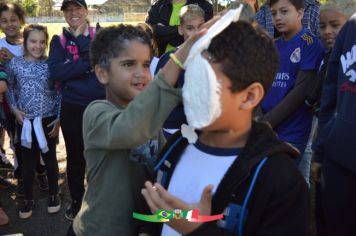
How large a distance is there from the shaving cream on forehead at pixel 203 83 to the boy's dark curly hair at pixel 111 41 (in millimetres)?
511

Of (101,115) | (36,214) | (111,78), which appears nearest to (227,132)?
(101,115)

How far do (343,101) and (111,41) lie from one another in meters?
1.30

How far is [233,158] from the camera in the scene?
1.34 metres

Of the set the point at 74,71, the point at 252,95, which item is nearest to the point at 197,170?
the point at 252,95

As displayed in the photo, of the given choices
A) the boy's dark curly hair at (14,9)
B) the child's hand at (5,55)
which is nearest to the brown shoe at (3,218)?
the child's hand at (5,55)

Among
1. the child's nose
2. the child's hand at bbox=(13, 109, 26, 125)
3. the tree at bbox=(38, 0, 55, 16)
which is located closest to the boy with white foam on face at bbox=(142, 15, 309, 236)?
the child's nose

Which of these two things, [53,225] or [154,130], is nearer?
[154,130]

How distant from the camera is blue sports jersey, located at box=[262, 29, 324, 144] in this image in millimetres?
2939

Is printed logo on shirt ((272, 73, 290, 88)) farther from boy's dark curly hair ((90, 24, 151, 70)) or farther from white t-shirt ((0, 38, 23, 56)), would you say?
white t-shirt ((0, 38, 23, 56))

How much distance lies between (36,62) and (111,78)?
2.53m

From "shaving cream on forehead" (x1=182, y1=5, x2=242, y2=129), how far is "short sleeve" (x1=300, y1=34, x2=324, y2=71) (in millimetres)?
1911

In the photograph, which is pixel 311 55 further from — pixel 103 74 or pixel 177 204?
pixel 177 204

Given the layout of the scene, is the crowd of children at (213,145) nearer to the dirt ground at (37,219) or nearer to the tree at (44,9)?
the dirt ground at (37,219)

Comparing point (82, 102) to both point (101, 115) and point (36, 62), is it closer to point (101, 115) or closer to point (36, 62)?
point (36, 62)
